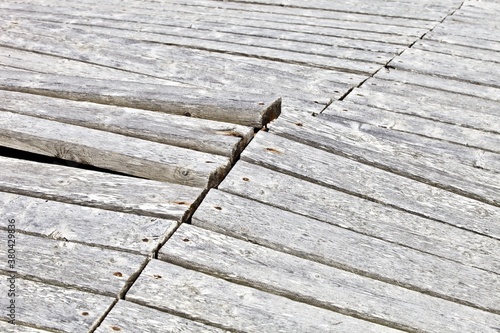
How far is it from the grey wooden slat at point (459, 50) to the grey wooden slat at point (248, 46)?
0.89 ft

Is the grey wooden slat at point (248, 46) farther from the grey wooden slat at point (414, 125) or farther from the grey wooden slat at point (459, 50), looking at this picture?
Result: the grey wooden slat at point (414, 125)

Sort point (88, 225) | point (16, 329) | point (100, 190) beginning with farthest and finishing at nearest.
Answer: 1. point (100, 190)
2. point (88, 225)
3. point (16, 329)

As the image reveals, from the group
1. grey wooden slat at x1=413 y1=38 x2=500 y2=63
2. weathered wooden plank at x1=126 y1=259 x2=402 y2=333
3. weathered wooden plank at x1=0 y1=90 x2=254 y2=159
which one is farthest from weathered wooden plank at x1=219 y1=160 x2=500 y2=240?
grey wooden slat at x1=413 y1=38 x2=500 y2=63

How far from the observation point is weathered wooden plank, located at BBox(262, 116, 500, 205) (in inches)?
94.0

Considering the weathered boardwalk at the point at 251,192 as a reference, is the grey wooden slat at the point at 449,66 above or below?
above

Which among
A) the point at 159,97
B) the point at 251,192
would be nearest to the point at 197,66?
the point at 159,97

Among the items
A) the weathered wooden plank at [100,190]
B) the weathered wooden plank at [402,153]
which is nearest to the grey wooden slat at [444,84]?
the weathered wooden plank at [402,153]

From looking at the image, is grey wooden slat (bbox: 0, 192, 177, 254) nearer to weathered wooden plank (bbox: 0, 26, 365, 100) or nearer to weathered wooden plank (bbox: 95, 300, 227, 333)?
weathered wooden plank (bbox: 95, 300, 227, 333)

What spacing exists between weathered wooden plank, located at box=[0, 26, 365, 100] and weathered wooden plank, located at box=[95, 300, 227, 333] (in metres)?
1.49

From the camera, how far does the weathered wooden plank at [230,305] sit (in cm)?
170

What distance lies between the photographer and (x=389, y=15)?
4.50 meters

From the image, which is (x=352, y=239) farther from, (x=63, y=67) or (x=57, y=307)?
(x=63, y=67)

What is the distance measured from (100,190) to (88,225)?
0.18 meters

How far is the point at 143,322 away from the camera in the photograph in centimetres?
167
